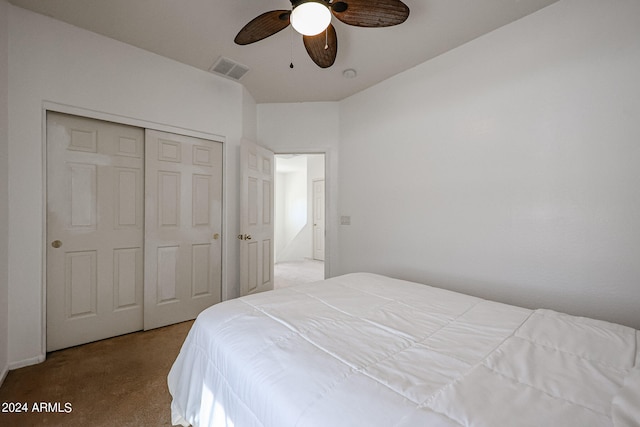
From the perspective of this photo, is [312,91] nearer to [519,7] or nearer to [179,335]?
[519,7]

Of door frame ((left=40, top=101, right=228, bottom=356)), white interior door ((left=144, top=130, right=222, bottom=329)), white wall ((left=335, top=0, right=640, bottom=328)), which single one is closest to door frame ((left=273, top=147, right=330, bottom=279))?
white wall ((left=335, top=0, right=640, bottom=328))

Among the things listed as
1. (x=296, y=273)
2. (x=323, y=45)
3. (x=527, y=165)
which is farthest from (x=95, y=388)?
(x=296, y=273)

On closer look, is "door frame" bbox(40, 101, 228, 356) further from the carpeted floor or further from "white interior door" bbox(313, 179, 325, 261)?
"white interior door" bbox(313, 179, 325, 261)

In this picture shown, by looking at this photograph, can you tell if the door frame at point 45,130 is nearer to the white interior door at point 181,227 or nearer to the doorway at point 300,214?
the white interior door at point 181,227

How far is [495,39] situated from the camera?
2.09 metres

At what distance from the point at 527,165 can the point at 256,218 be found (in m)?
2.64

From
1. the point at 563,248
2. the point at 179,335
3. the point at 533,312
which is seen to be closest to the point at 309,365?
the point at 533,312

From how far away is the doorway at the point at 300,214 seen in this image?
6.16 meters

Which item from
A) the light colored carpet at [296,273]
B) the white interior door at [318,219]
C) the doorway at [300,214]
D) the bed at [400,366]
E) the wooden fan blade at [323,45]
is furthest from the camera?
the white interior door at [318,219]

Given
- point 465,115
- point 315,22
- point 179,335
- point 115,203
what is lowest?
point 179,335

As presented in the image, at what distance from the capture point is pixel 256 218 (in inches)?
127

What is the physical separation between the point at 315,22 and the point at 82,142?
2158mm

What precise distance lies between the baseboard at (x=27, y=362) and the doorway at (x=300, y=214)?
3.36m

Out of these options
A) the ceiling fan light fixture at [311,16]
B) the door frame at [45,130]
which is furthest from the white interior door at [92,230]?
the ceiling fan light fixture at [311,16]
